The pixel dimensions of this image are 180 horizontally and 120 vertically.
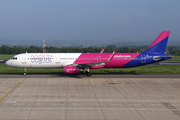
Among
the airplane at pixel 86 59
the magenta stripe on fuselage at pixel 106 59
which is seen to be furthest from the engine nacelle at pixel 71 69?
the magenta stripe on fuselage at pixel 106 59

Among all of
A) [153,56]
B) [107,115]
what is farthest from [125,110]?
[153,56]

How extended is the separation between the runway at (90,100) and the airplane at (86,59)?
603 centimetres

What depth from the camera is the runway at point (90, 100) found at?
15.5 meters

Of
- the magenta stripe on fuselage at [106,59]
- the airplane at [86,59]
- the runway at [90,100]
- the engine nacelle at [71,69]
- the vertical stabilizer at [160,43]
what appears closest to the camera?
the runway at [90,100]

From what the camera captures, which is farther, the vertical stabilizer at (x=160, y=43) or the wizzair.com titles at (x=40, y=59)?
the vertical stabilizer at (x=160, y=43)

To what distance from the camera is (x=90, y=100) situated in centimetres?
1941

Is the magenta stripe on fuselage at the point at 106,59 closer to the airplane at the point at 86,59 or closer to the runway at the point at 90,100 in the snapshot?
the airplane at the point at 86,59

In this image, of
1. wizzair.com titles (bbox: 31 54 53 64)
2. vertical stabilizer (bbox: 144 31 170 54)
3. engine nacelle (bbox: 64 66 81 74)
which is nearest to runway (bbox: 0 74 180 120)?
engine nacelle (bbox: 64 66 81 74)

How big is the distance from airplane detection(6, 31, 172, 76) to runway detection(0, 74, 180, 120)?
603 centimetres

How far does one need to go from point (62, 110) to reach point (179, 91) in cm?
1503

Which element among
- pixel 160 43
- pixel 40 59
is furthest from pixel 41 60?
pixel 160 43

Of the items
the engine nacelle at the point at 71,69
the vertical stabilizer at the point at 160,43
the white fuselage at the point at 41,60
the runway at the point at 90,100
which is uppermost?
the vertical stabilizer at the point at 160,43

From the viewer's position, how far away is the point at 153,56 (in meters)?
34.8

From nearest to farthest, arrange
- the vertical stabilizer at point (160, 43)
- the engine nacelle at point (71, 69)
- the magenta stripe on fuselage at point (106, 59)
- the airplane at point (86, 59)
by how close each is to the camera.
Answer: the engine nacelle at point (71, 69) → the airplane at point (86, 59) → the magenta stripe on fuselage at point (106, 59) → the vertical stabilizer at point (160, 43)
